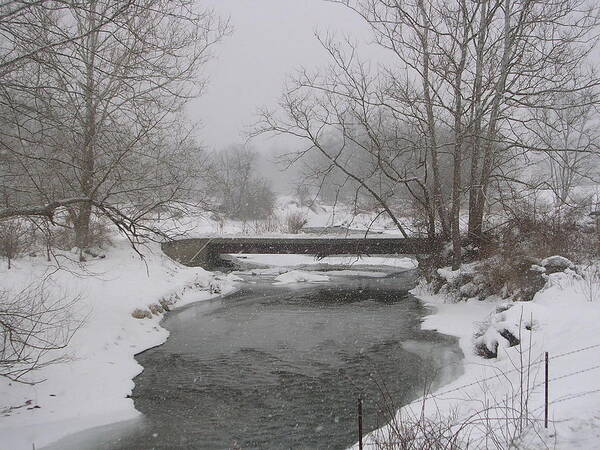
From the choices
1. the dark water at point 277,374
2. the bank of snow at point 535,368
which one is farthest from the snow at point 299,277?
the bank of snow at point 535,368

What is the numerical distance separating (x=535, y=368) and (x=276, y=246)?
57.1 ft

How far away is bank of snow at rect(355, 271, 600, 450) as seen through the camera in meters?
4.73

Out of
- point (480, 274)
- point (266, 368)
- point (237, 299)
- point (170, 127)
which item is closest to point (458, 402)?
point (266, 368)

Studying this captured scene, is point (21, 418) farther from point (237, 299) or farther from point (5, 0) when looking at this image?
point (237, 299)

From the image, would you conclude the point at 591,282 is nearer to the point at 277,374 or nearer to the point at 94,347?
the point at 277,374

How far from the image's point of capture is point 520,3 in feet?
50.0

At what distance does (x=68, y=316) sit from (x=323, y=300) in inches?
359

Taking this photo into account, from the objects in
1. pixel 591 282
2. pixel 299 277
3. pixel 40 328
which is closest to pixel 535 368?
pixel 591 282

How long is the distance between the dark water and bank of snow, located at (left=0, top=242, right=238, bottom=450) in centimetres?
43

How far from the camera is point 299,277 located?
76.5 feet

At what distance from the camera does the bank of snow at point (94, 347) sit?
311 inches

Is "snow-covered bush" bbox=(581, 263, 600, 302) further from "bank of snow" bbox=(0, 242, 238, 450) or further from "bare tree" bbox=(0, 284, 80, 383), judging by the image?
"bare tree" bbox=(0, 284, 80, 383)

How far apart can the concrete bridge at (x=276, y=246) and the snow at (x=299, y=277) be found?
1034 millimetres

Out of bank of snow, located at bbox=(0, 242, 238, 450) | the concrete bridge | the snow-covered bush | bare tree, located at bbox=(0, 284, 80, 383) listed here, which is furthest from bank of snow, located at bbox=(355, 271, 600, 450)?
the concrete bridge
